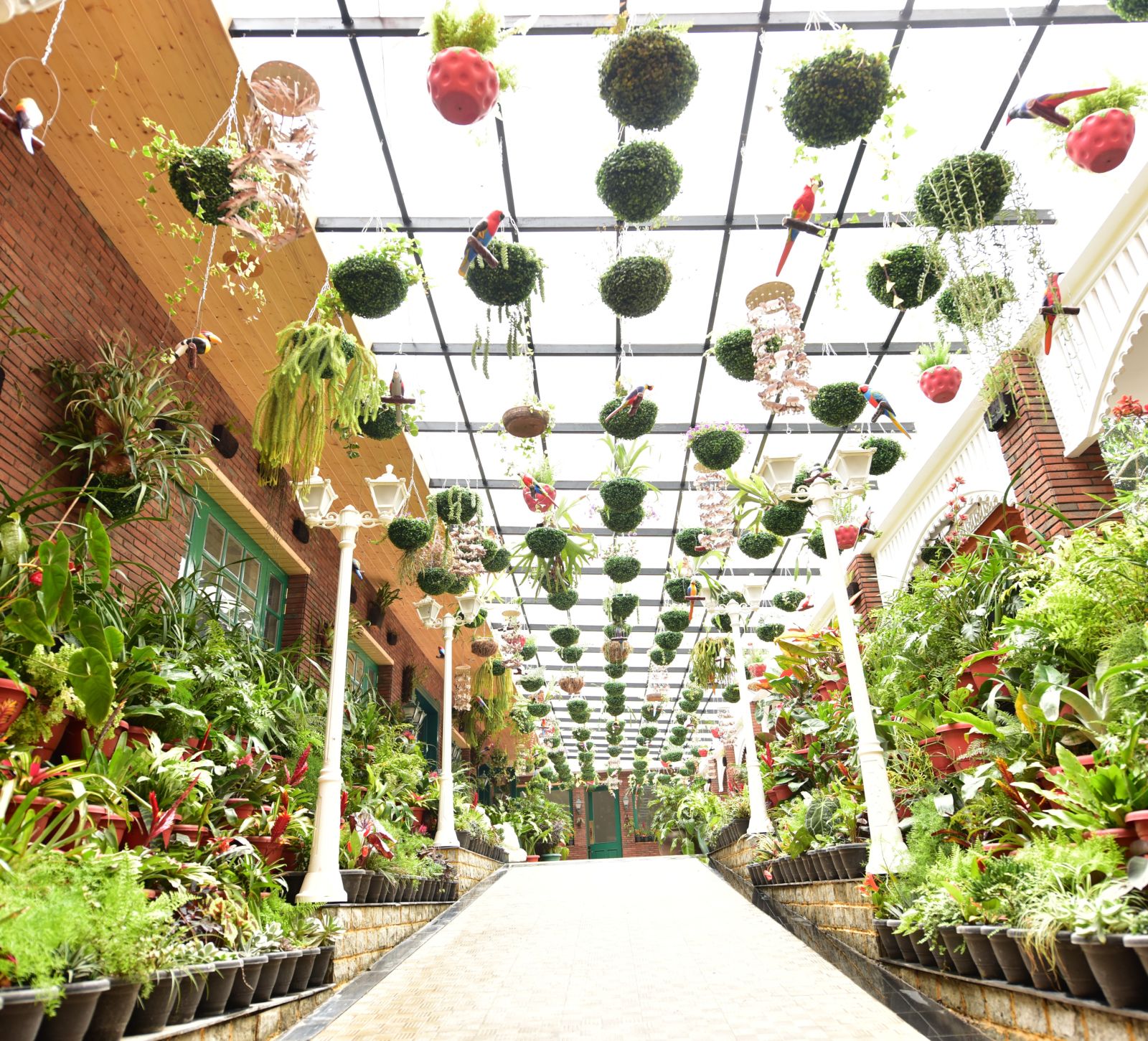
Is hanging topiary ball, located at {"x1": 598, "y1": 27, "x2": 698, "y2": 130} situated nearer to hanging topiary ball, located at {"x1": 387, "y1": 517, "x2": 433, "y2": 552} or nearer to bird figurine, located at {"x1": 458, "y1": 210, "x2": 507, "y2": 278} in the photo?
bird figurine, located at {"x1": 458, "y1": 210, "x2": 507, "y2": 278}

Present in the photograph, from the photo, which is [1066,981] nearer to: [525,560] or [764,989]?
[764,989]

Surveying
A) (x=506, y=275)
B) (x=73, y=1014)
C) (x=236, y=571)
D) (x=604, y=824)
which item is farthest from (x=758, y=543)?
(x=604, y=824)

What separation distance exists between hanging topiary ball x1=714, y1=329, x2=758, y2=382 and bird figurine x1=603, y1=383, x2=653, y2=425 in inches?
22.3

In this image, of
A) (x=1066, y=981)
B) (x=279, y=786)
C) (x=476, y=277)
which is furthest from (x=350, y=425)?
(x=1066, y=981)

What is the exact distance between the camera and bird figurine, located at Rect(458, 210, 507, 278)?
3.86m

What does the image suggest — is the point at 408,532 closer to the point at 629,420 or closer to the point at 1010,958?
the point at 629,420

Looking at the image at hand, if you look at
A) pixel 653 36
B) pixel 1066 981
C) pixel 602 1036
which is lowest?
pixel 602 1036

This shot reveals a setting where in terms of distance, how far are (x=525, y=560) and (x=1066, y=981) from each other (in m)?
6.74

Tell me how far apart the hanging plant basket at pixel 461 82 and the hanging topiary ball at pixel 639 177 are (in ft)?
2.55

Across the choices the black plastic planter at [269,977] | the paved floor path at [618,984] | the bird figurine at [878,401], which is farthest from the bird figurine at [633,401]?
the black plastic planter at [269,977]

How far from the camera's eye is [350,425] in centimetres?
497

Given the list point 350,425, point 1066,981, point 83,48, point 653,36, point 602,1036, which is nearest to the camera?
point 1066,981

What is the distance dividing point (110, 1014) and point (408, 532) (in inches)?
183

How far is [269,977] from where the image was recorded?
301 centimetres
